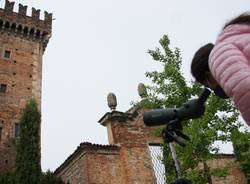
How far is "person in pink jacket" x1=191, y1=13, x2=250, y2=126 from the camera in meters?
1.41

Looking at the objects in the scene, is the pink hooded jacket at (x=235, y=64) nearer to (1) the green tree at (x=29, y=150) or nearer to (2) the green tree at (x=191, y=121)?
(2) the green tree at (x=191, y=121)

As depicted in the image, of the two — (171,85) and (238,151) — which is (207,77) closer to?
(171,85)

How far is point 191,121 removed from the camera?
469 inches

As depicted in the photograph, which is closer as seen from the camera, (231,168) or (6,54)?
(231,168)

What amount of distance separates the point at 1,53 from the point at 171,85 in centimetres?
1960

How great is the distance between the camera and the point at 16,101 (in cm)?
2694

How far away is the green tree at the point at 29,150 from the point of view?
20.0 m

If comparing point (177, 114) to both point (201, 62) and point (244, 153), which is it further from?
point (244, 153)

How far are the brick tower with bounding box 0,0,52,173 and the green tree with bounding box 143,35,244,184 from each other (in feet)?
49.8

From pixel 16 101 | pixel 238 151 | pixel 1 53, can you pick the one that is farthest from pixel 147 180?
pixel 1 53

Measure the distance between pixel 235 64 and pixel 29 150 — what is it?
843 inches

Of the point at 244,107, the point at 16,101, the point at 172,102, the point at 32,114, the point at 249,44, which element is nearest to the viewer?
the point at 244,107

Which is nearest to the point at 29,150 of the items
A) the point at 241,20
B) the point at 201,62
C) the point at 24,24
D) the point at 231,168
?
the point at 231,168

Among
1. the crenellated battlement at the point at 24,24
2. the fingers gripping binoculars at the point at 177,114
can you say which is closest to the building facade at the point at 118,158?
the fingers gripping binoculars at the point at 177,114
